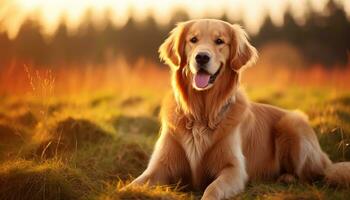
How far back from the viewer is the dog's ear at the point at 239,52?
4.78 metres

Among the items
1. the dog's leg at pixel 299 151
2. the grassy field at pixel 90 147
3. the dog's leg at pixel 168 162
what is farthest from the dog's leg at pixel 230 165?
the dog's leg at pixel 299 151

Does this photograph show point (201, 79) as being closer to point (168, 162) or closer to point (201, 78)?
point (201, 78)

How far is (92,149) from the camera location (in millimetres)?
5801

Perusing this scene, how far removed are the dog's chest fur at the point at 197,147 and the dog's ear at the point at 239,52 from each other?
2.12 ft

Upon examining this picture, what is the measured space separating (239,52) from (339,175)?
1.40 metres

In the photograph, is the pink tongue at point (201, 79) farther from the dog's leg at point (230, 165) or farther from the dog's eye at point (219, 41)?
the dog's leg at point (230, 165)

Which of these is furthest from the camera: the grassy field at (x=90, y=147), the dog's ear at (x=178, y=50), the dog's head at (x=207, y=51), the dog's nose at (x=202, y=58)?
the dog's ear at (x=178, y=50)

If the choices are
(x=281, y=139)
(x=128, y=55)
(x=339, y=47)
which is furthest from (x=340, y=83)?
(x=128, y=55)

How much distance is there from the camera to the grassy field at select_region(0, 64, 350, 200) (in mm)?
4137

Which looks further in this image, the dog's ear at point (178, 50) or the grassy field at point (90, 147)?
the dog's ear at point (178, 50)

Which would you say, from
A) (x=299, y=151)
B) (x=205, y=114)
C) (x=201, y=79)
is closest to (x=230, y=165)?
(x=205, y=114)

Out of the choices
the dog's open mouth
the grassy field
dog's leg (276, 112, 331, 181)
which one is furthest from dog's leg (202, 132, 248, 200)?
dog's leg (276, 112, 331, 181)

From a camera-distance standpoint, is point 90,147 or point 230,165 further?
point 90,147

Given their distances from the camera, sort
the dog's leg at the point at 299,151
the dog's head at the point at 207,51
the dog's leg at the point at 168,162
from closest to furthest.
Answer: the dog's head at the point at 207,51 → the dog's leg at the point at 168,162 → the dog's leg at the point at 299,151
